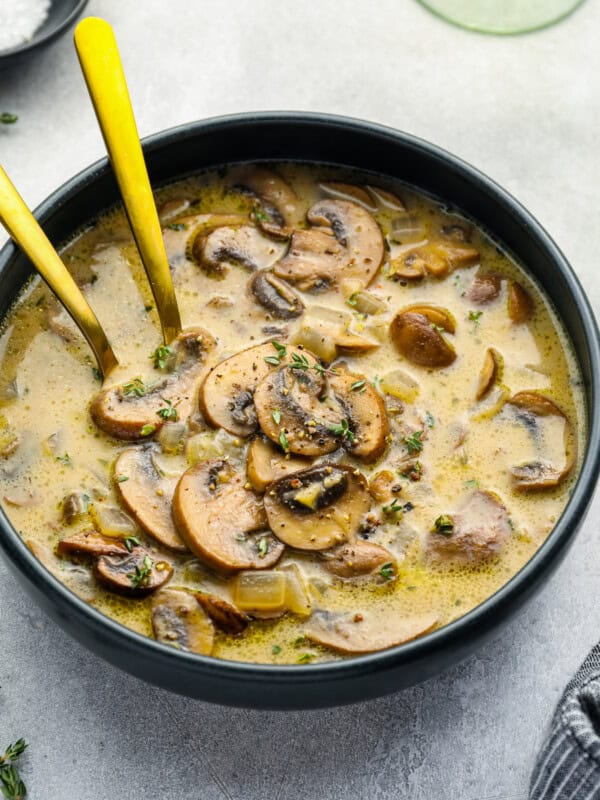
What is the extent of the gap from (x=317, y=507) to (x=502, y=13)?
265cm

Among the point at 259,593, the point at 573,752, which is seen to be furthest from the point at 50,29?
the point at 573,752

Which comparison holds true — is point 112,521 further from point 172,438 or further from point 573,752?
point 573,752

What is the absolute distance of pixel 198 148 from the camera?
3869 millimetres

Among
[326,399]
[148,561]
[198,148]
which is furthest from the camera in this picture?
[198,148]

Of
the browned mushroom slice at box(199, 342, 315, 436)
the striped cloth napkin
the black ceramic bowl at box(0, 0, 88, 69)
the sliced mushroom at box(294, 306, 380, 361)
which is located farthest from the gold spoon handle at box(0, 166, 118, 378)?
the striped cloth napkin

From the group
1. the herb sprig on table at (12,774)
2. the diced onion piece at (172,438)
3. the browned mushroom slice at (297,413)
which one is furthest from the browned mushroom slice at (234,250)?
the herb sprig on table at (12,774)

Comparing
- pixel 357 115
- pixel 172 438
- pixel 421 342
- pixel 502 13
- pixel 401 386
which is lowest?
pixel 172 438

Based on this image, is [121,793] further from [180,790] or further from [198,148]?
[198,148]

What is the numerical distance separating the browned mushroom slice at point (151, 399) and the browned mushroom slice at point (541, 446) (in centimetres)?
98

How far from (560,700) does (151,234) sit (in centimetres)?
186

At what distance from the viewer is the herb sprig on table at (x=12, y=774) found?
3.20 meters

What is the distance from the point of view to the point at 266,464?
330cm

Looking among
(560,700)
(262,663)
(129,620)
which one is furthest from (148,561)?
(560,700)

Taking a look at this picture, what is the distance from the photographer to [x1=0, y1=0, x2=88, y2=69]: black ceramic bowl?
4359 millimetres
